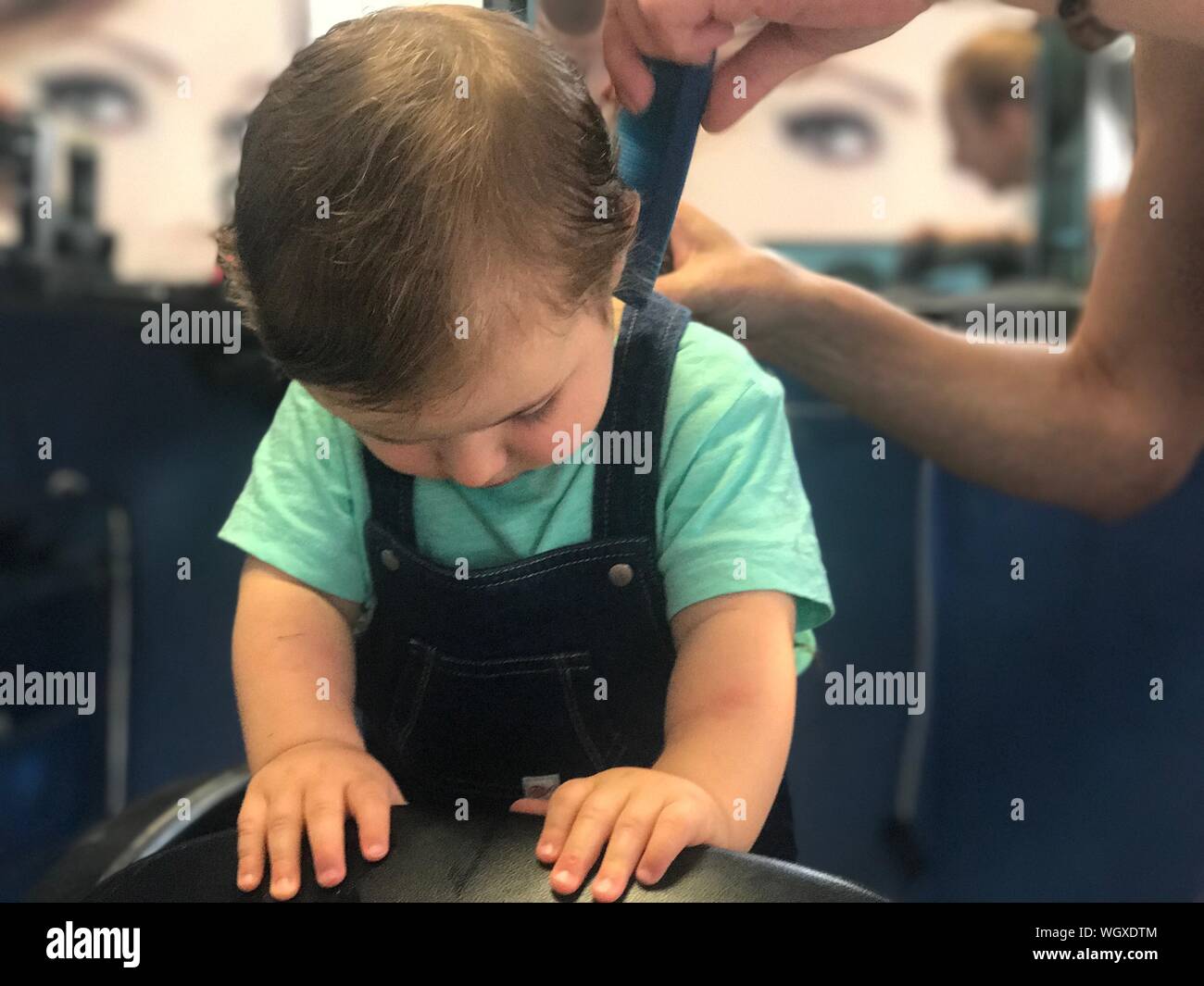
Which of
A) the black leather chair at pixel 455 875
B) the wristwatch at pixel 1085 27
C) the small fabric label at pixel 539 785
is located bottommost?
the black leather chair at pixel 455 875

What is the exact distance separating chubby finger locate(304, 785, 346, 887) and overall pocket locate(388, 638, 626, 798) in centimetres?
7

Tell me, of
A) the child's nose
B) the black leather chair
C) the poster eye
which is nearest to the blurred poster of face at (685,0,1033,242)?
the poster eye

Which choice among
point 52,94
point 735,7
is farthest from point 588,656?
point 52,94

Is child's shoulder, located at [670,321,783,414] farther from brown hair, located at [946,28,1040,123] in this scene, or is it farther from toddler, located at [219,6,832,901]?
brown hair, located at [946,28,1040,123]

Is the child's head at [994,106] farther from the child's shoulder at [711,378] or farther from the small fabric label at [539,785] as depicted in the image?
the small fabric label at [539,785]

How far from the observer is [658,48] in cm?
32

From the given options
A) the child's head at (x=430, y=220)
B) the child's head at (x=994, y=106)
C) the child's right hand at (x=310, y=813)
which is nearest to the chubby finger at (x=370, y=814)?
the child's right hand at (x=310, y=813)

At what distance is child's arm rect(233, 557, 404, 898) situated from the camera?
0.30 meters

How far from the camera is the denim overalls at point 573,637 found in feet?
1.17

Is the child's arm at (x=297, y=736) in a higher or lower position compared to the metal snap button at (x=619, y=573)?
lower

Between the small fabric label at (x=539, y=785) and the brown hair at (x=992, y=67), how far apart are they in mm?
296

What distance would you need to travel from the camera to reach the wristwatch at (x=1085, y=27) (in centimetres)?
35

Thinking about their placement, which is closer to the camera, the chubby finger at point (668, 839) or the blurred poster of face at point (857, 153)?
the chubby finger at point (668, 839)
